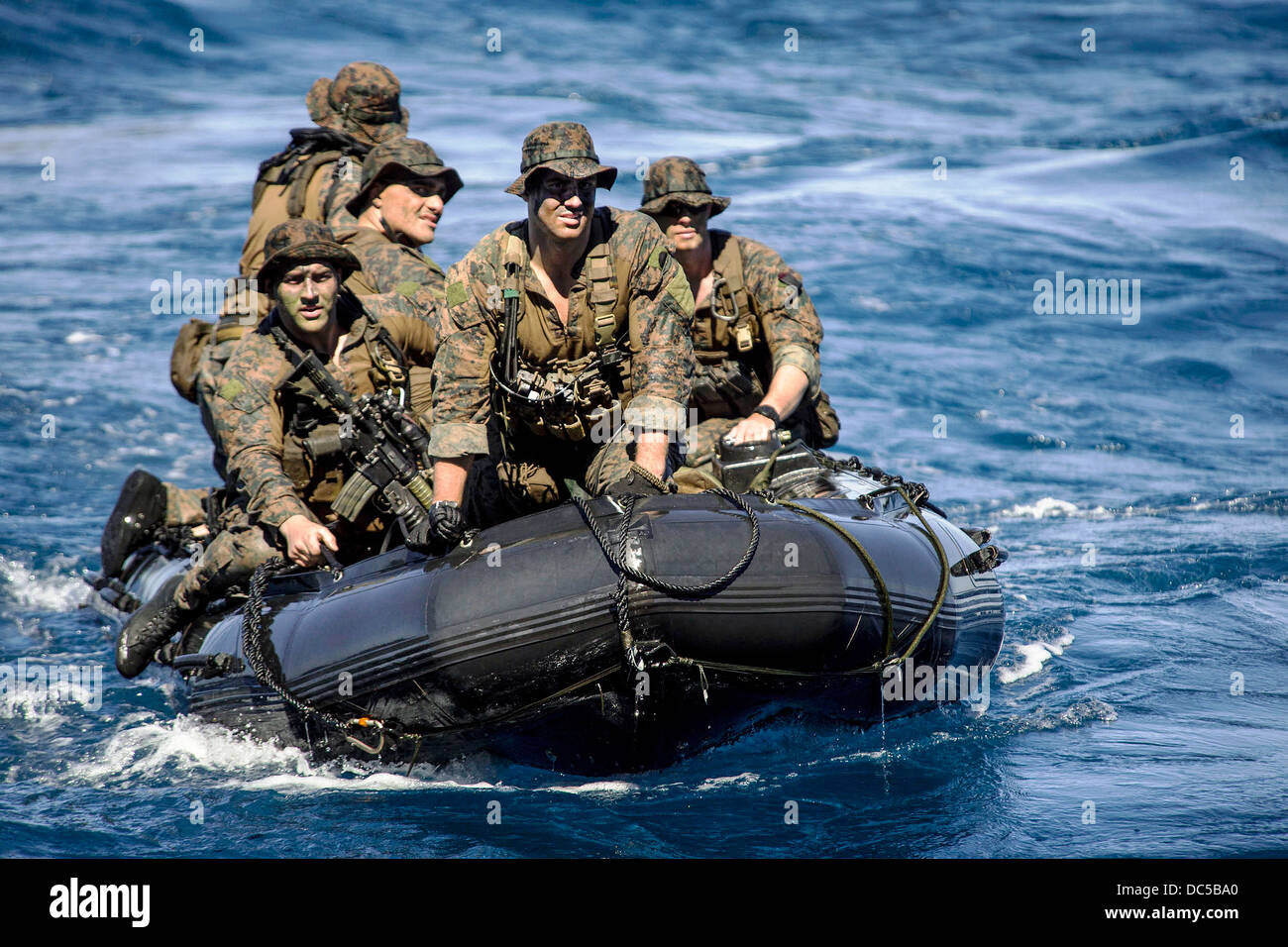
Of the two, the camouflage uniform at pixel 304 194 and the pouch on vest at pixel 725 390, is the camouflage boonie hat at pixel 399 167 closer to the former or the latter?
the camouflage uniform at pixel 304 194

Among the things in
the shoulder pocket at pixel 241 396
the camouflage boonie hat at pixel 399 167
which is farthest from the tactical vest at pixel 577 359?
the camouflage boonie hat at pixel 399 167

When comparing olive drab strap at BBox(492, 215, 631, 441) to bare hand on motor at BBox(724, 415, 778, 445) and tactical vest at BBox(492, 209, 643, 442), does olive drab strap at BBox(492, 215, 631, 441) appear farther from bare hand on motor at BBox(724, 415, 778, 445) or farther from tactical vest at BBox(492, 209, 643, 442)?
bare hand on motor at BBox(724, 415, 778, 445)

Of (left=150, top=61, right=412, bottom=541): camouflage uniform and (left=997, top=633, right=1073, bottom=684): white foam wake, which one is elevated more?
(left=150, top=61, right=412, bottom=541): camouflage uniform

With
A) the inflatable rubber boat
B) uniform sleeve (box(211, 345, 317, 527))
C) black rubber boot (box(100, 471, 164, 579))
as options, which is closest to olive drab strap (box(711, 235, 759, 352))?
the inflatable rubber boat

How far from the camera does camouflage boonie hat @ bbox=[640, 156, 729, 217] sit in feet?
18.9

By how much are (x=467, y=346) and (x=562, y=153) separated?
2.32ft

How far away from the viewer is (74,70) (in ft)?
65.3

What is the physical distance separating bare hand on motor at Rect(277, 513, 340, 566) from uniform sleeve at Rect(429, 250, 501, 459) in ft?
2.15

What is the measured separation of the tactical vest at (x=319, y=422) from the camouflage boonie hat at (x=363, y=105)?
246 cm

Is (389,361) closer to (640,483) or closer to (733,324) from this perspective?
(640,483)

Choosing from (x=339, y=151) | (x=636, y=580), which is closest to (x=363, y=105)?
(x=339, y=151)

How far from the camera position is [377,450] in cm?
501

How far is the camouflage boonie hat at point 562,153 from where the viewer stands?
13.9 ft
